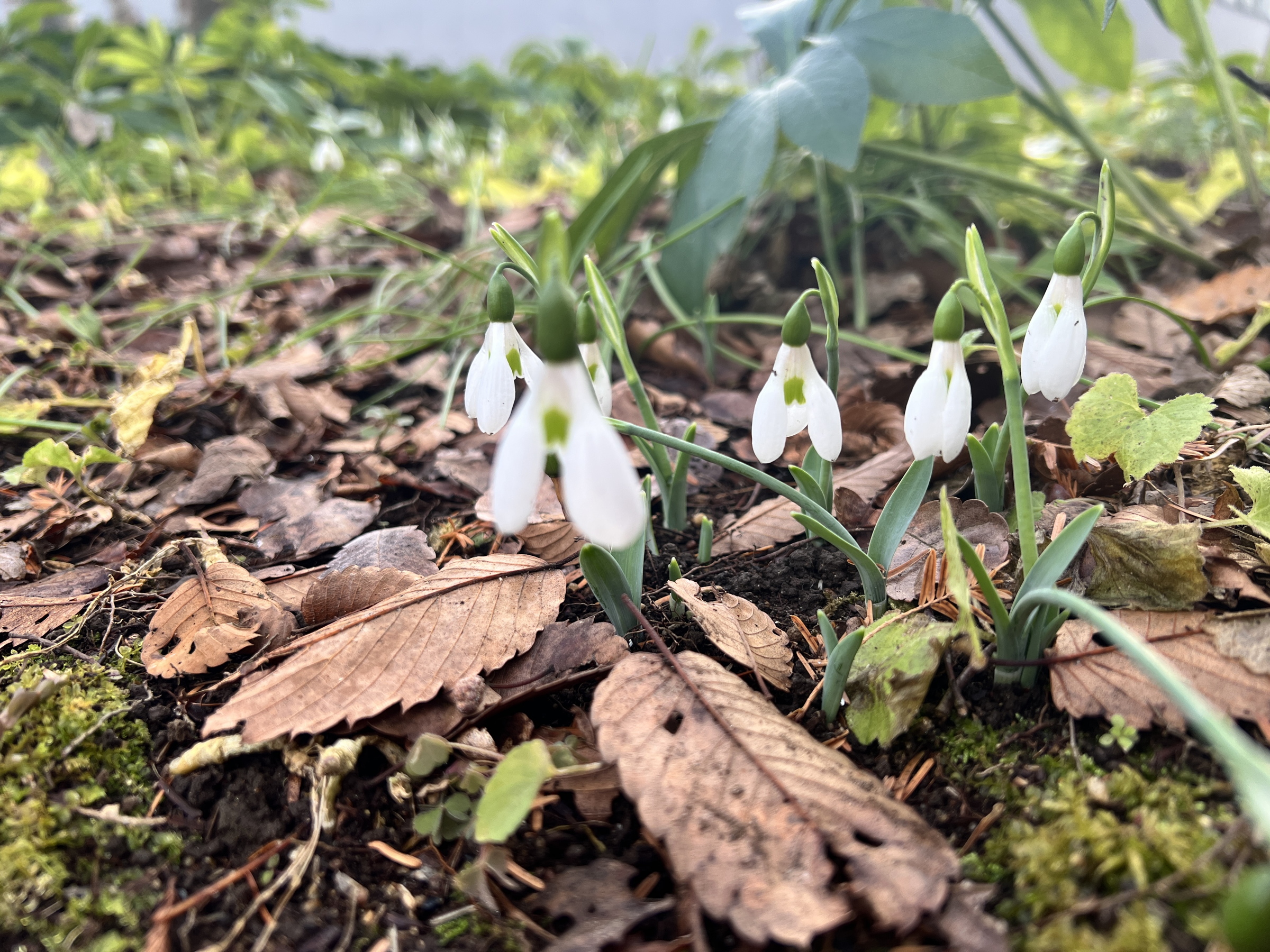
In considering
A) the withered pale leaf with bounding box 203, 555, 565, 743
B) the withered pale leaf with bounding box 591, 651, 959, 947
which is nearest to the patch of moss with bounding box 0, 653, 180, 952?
the withered pale leaf with bounding box 203, 555, 565, 743


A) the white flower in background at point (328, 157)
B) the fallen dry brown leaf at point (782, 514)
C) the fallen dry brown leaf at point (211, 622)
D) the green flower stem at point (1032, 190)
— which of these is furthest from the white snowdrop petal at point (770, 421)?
→ the white flower in background at point (328, 157)

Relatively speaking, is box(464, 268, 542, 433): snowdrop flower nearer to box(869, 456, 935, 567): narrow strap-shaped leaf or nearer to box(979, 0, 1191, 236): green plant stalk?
box(869, 456, 935, 567): narrow strap-shaped leaf

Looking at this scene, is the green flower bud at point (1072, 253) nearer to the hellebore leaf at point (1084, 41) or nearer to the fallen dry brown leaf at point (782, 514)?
the fallen dry brown leaf at point (782, 514)

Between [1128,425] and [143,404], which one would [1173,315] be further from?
[143,404]

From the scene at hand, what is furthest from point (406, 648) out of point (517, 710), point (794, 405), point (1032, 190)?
point (1032, 190)

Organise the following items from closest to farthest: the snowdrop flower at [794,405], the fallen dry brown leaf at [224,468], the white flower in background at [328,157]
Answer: the snowdrop flower at [794,405] → the fallen dry brown leaf at [224,468] → the white flower in background at [328,157]
